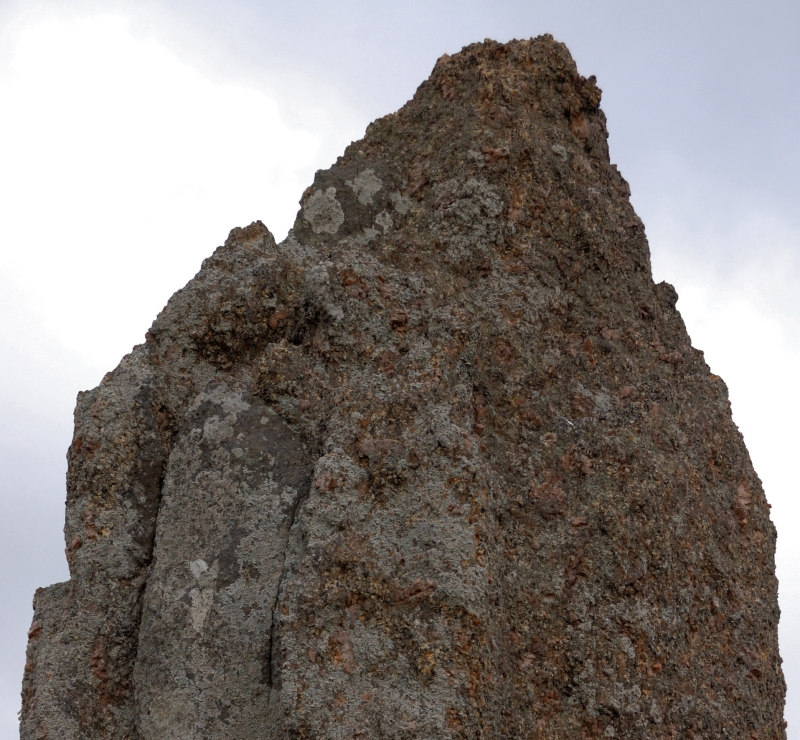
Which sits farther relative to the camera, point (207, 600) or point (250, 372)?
point (250, 372)

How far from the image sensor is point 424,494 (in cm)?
600

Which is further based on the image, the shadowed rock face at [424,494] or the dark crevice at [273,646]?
the dark crevice at [273,646]

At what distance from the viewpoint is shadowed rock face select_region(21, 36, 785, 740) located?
5.85m

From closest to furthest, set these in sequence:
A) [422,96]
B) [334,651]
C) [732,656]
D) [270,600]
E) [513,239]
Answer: [334,651]
[270,600]
[732,656]
[513,239]
[422,96]

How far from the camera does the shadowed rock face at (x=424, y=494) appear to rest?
585 centimetres

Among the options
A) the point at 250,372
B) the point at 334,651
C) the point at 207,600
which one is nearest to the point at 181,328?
the point at 250,372

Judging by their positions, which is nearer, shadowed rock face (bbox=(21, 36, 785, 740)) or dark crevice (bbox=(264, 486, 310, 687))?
shadowed rock face (bbox=(21, 36, 785, 740))

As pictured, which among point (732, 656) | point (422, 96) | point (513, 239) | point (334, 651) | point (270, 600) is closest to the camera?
point (334, 651)

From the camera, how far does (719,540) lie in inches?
275

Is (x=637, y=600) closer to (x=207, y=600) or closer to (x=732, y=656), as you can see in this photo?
(x=732, y=656)

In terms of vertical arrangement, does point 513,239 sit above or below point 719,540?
above

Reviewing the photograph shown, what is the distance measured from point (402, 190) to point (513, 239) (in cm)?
90

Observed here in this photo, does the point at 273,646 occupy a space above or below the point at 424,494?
below

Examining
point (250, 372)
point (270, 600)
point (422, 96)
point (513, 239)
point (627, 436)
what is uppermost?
point (422, 96)
